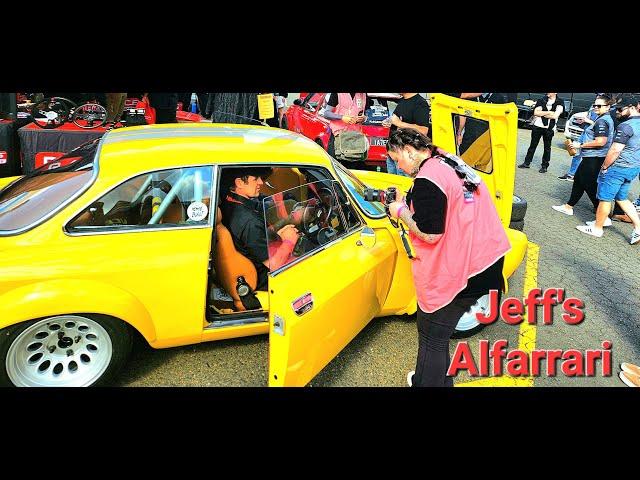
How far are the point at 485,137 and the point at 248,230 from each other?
7.04ft

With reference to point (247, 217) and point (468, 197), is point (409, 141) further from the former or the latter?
point (247, 217)

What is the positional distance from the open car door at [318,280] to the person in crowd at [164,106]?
498cm

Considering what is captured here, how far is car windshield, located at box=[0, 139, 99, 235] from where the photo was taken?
2656 millimetres

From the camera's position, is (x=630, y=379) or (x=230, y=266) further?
(x=630, y=379)

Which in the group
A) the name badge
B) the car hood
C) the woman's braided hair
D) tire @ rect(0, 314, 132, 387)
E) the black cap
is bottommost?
tire @ rect(0, 314, 132, 387)

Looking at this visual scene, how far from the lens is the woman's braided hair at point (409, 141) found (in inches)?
102

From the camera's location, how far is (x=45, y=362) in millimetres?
2760

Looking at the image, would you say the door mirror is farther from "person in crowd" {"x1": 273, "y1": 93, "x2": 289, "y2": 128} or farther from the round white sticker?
"person in crowd" {"x1": 273, "y1": 93, "x2": 289, "y2": 128}

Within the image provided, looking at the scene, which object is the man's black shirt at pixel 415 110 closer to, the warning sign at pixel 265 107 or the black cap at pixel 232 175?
the warning sign at pixel 265 107

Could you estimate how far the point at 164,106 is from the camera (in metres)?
7.15

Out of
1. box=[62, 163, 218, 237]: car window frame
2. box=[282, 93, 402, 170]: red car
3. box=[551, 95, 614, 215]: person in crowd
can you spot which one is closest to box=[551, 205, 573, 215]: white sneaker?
box=[551, 95, 614, 215]: person in crowd

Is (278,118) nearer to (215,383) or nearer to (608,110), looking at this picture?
(608,110)

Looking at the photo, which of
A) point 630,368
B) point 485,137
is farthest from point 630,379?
point 485,137

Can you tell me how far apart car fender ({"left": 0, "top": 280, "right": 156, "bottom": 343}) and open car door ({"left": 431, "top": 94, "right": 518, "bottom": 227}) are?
9.66 feet
